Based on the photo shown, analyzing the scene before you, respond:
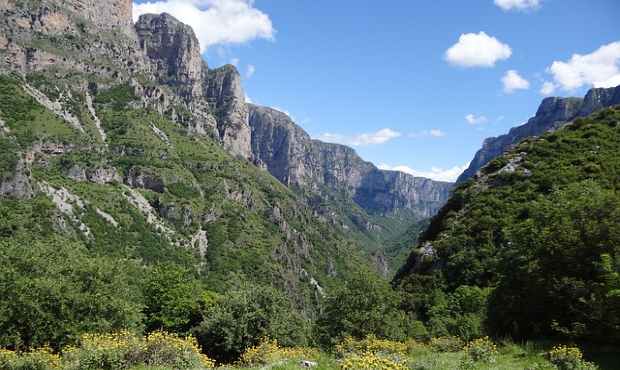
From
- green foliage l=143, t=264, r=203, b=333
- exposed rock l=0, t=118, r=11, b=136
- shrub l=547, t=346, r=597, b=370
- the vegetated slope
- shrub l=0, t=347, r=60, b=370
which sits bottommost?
green foliage l=143, t=264, r=203, b=333

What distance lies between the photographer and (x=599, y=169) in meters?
45.2

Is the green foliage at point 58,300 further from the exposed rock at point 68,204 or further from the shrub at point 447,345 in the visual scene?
the exposed rock at point 68,204

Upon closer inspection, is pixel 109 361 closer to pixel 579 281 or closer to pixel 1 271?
pixel 579 281

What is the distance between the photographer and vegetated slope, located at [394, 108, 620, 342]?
698 inches

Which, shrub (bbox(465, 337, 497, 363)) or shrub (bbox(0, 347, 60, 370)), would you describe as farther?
shrub (bbox(465, 337, 497, 363))

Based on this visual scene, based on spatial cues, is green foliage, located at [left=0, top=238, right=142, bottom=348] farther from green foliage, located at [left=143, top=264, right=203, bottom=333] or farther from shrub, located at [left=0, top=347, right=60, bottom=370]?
green foliage, located at [left=143, top=264, right=203, bottom=333]

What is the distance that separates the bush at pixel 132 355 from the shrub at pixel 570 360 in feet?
39.5

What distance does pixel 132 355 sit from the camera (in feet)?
48.4

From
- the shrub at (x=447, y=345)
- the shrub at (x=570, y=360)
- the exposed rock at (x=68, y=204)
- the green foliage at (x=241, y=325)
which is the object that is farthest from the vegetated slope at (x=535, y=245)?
the exposed rock at (x=68, y=204)

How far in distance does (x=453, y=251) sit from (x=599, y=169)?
1721 centimetres


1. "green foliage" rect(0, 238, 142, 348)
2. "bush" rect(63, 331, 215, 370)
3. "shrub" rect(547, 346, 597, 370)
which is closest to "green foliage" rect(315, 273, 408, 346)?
"green foliage" rect(0, 238, 142, 348)

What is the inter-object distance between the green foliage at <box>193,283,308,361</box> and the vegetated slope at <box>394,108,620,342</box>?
48.4 feet

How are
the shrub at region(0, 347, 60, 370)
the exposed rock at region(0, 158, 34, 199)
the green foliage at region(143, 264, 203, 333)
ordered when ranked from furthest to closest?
1. the exposed rock at region(0, 158, 34, 199)
2. the green foliage at region(143, 264, 203, 333)
3. the shrub at region(0, 347, 60, 370)

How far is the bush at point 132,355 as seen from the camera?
14.2m
